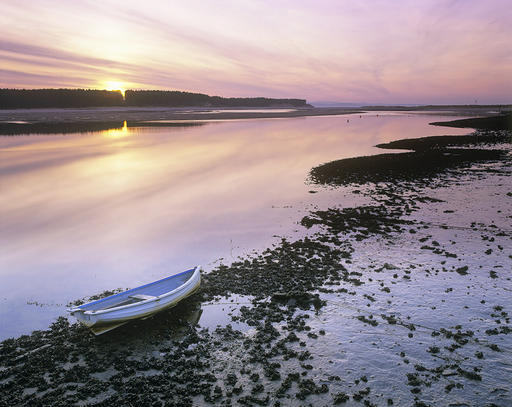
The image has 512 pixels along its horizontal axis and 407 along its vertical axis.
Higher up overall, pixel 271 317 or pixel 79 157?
pixel 79 157

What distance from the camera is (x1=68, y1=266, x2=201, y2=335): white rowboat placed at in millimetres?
11617

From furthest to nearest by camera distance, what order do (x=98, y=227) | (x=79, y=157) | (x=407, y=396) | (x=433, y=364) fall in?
1. (x=79, y=157)
2. (x=98, y=227)
3. (x=433, y=364)
4. (x=407, y=396)

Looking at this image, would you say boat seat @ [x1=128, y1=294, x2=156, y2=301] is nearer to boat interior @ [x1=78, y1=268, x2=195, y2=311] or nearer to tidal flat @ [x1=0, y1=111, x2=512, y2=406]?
boat interior @ [x1=78, y1=268, x2=195, y2=311]

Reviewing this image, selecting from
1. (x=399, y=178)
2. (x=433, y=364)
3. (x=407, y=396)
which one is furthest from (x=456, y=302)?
(x=399, y=178)

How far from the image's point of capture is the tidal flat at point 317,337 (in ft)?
31.2

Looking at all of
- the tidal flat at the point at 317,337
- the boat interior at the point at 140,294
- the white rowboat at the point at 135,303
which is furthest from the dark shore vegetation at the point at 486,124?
the white rowboat at the point at 135,303

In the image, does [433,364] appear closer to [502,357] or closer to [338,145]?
[502,357]

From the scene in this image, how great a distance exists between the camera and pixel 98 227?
23.0m

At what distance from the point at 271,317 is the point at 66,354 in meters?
6.51

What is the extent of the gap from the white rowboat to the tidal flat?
512 millimetres

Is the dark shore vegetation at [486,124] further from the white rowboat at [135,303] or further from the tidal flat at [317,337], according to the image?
the white rowboat at [135,303]

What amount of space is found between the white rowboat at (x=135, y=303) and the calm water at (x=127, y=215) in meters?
2.20

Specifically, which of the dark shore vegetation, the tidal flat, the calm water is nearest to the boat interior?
the tidal flat

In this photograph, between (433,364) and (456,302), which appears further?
(456,302)
